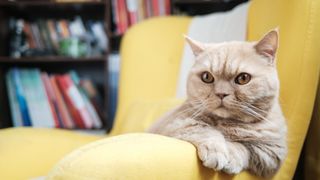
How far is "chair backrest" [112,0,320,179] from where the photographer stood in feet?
2.78

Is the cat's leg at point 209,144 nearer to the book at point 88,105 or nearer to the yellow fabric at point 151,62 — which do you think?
the yellow fabric at point 151,62

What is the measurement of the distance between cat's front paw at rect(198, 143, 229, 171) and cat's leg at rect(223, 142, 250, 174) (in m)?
0.02

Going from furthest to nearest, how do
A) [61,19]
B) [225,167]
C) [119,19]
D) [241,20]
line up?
1. [61,19]
2. [119,19]
3. [241,20]
4. [225,167]

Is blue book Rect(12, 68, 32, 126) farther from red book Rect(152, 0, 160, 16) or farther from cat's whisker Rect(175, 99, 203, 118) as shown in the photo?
cat's whisker Rect(175, 99, 203, 118)

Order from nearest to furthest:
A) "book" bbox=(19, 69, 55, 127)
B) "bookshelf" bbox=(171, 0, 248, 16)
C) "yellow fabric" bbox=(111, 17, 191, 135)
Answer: "yellow fabric" bbox=(111, 17, 191, 135), "bookshelf" bbox=(171, 0, 248, 16), "book" bbox=(19, 69, 55, 127)

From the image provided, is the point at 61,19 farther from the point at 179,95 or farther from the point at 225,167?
the point at 225,167

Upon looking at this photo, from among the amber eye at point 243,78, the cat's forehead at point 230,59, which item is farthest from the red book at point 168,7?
the amber eye at point 243,78

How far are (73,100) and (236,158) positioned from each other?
1.55 meters

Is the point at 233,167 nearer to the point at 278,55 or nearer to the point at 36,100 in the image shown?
the point at 278,55

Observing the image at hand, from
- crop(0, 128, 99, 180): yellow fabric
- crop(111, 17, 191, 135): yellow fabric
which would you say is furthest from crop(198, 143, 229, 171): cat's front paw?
crop(111, 17, 191, 135): yellow fabric

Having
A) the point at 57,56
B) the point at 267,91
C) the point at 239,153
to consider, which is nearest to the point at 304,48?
the point at 267,91

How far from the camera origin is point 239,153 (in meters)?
0.70

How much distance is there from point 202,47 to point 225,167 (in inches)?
12.9

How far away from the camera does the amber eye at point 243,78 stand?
0.75 m
